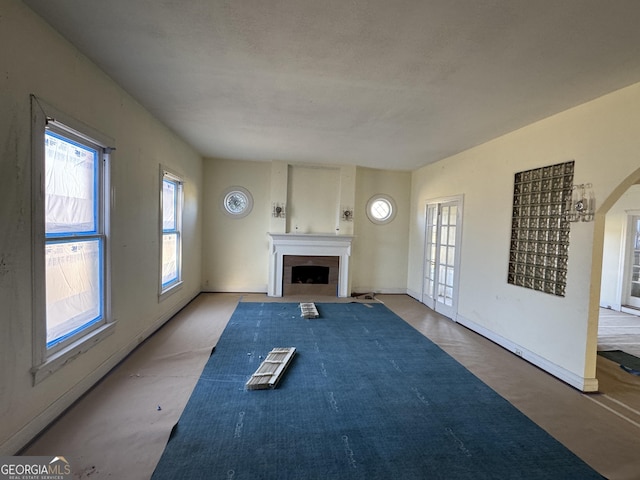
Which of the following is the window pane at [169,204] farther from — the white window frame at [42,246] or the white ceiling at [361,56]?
the white window frame at [42,246]

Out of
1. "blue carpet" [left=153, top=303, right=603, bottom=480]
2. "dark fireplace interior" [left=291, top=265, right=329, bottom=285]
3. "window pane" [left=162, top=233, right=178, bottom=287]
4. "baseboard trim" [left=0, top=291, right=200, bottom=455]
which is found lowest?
"blue carpet" [left=153, top=303, right=603, bottom=480]

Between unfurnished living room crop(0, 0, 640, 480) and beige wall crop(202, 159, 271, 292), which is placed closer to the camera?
unfurnished living room crop(0, 0, 640, 480)

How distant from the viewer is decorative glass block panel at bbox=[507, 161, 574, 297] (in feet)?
10.4

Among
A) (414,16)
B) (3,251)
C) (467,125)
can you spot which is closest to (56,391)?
(3,251)

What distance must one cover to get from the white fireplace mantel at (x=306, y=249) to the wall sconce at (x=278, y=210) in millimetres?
404

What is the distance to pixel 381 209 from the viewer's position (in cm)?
691

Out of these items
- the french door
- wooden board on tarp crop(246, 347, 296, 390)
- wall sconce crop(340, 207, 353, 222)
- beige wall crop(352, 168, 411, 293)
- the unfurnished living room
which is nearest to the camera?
the unfurnished living room

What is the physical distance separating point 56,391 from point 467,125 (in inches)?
179

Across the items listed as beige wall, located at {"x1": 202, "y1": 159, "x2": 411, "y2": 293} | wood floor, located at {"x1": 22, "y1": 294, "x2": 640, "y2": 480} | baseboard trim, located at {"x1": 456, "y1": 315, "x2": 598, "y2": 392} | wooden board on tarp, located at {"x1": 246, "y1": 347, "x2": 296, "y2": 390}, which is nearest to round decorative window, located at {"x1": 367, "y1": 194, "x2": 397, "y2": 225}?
beige wall, located at {"x1": 202, "y1": 159, "x2": 411, "y2": 293}

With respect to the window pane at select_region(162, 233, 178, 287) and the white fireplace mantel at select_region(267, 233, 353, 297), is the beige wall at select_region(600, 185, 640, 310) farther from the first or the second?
the window pane at select_region(162, 233, 178, 287)

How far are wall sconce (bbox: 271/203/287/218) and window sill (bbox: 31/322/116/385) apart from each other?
3810 millimetres

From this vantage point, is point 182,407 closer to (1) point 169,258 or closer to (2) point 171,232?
(1) point 169,258

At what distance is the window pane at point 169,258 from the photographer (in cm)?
446

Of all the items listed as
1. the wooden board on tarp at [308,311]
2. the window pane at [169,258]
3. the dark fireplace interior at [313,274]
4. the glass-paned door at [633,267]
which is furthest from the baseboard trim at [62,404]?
the glass-paned door at [633,267]
